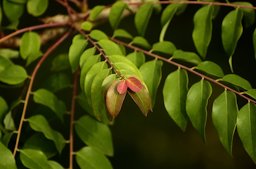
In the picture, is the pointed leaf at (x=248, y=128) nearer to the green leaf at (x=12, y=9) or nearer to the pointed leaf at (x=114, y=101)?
the pointed leaf at (x=114, y=101)

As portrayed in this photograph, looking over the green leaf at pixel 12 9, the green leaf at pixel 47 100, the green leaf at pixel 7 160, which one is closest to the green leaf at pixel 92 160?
the green leaf at pixel 47 100

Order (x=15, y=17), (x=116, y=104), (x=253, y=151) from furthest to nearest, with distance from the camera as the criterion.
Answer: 1. (x=15, y=17)
2. (x=253, y=151)
3. (x=116, y=104)

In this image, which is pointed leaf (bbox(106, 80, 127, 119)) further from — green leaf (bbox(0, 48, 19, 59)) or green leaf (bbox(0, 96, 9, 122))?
green leaf (bbox(0, 48, 19, 59))

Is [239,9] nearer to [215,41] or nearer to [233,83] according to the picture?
[233,83]

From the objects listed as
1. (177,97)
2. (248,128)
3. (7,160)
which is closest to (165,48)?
(177,97)

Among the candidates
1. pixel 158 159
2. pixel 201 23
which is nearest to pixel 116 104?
pixel 201 23

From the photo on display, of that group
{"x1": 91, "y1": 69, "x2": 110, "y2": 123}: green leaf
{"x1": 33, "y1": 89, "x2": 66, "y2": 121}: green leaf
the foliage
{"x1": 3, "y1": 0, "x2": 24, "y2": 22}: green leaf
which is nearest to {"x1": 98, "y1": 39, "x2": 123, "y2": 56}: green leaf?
the foliage
